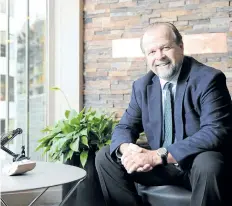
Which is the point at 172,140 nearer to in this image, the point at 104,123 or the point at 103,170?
the point at 103,170

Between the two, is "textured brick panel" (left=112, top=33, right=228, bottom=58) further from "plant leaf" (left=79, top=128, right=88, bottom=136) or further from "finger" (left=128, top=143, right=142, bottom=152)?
"finger" (left=128, top=143, right=142, bottom=152)

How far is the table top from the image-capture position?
1.50 m

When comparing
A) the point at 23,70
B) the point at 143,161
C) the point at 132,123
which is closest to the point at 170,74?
the point at 132,123

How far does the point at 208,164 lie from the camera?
155 centimetres

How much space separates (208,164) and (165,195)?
0.28 meters

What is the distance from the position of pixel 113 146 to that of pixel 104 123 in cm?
67

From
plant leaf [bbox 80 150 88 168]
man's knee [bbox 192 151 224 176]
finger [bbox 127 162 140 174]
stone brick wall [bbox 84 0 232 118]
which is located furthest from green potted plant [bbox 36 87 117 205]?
man's knee [bbox 192 151 224 176]

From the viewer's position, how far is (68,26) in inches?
123

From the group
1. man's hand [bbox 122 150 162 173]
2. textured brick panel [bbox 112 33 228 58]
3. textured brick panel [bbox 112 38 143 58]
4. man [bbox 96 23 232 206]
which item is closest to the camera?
man [bbox 96 23 232 206]

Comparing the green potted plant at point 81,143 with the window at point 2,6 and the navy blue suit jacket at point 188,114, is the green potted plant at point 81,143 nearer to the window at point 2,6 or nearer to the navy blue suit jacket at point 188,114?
the navy blue suit jacket at point 188,114

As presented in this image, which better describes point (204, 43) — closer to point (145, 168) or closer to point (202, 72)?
point (202, 72)

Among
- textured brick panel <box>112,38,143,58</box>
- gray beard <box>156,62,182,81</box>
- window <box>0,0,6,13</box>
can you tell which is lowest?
gray beard <box>156,62,182,81</box>

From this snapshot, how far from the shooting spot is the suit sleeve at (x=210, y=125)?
1.66 m

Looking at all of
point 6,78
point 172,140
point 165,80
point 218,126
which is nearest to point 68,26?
point 6,78
